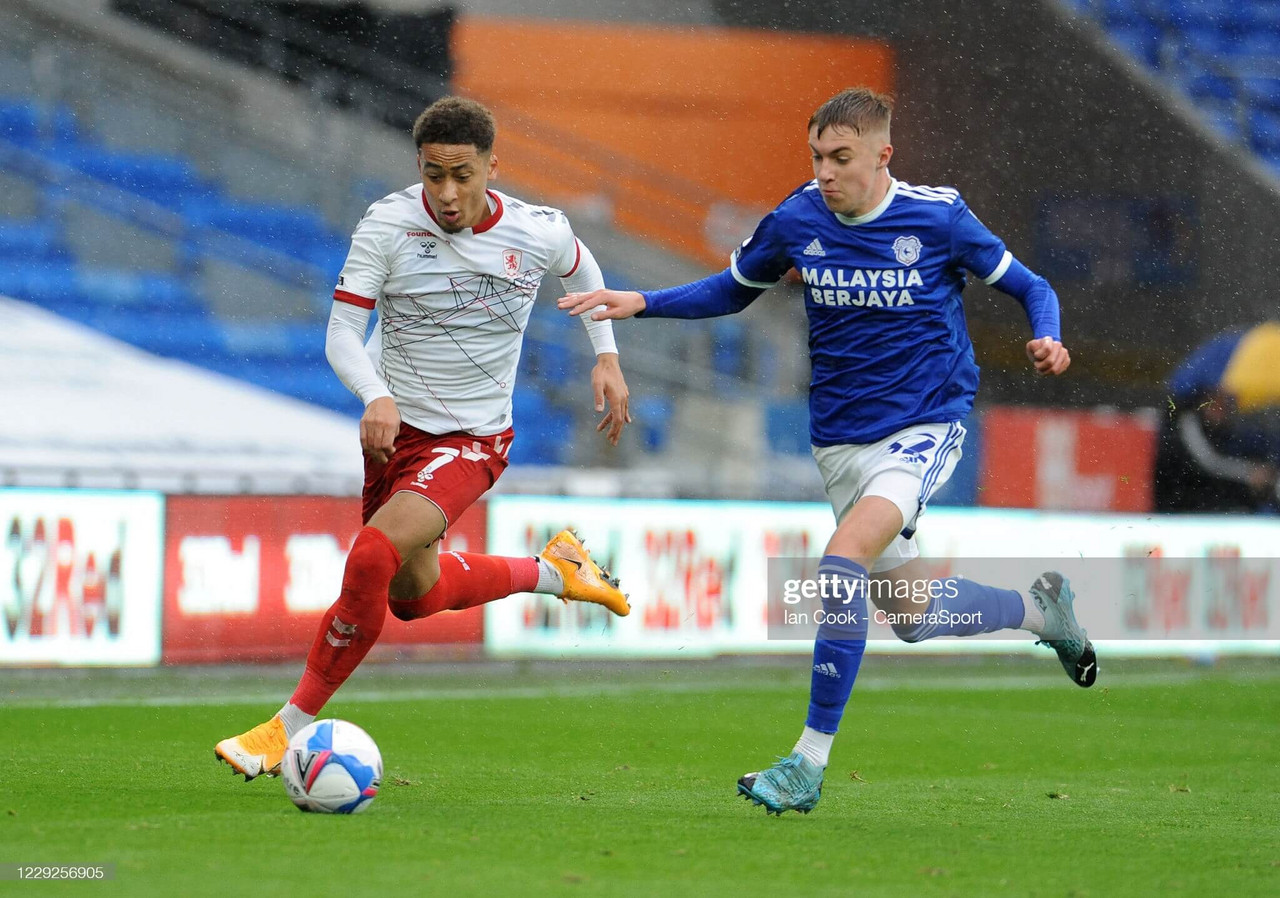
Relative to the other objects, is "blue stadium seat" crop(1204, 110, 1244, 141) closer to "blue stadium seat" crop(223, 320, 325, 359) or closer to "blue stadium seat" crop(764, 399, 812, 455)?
"blue stadium seat" crop(764, 399, 812, 455)

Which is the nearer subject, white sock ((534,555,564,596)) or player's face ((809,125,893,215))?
player's face ((809,125,893,215))

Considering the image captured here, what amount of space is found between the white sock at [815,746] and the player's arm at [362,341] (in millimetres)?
1331

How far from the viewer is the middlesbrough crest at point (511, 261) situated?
4.86 metres

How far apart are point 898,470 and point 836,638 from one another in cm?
54

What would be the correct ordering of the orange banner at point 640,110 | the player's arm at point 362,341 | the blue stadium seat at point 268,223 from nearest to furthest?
the player's arm at point 362,341, the orange banner at point 640,110, the blue stadium seat at point 268,223

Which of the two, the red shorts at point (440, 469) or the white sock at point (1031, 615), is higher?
the red shorts at point (440, 469)

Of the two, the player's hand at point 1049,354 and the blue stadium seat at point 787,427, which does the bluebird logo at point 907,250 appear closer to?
the player's hand at point 1049,354

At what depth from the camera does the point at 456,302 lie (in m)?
4.82

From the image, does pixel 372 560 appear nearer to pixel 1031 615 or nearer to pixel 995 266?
pixel 995 266

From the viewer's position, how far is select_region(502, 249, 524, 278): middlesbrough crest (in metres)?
4.86

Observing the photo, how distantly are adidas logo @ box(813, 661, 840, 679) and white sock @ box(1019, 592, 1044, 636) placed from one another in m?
1.19

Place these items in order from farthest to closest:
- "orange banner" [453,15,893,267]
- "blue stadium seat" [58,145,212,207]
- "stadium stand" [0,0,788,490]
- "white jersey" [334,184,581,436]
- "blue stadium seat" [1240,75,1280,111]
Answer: "blue stadium seat" [1240,75,1280,111] → "blue stadium seat" [58,145,212,207] → "orange banner" [453,15,893,267] → "stadium stand" [0,0,788,490] → "white jersey" [334,184,581,436]

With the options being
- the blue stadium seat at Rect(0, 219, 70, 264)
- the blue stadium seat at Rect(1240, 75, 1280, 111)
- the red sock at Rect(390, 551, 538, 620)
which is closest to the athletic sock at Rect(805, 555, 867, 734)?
the red sock at Rect(390, 551, 538, 620)

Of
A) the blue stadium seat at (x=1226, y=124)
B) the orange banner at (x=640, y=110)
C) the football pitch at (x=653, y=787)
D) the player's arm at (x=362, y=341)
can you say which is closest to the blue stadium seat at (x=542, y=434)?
the orange banner at (x=640, y=110)
